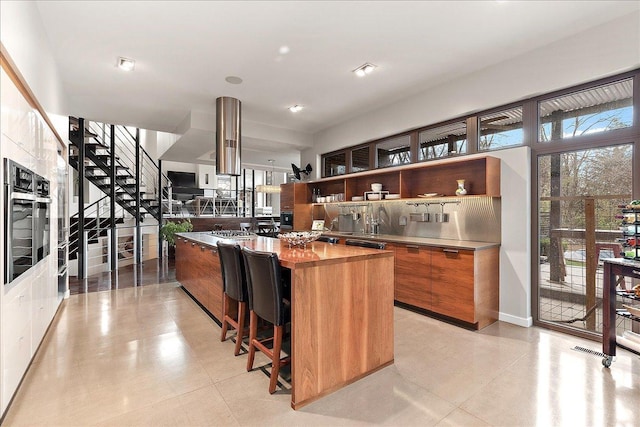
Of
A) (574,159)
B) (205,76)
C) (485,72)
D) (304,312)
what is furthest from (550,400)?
(205,76)

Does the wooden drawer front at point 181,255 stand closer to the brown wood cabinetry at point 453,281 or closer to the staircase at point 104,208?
the staircase at point 104,208

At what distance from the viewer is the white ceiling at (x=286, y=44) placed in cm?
264

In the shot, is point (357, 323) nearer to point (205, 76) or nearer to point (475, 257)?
point (475, 257)

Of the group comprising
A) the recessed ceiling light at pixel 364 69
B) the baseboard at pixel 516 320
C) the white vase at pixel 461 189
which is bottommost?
the baseboard at pixel 516 320

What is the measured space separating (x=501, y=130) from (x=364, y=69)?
1798mm

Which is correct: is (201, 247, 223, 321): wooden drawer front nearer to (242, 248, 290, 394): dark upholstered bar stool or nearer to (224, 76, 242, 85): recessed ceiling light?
(242, 248, 290, 394): dark upholstered bar stool

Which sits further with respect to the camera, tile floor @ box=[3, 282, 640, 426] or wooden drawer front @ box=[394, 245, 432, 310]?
wooden drawer front @ box=[394, 245, 432, 310]

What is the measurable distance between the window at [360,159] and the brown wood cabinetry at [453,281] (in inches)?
86.0

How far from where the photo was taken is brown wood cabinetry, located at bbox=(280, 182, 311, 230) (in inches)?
252

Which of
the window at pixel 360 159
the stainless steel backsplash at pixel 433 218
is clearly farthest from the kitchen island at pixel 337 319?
the window at pixel 360 159

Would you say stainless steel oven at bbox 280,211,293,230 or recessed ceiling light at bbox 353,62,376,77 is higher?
recessed ceiling light at bbox 353,62,376,77

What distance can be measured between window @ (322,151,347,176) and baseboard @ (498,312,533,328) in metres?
3.59

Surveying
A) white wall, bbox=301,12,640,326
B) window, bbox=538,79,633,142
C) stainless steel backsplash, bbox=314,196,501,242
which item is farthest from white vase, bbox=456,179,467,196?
window, bbox=538,79,633,142

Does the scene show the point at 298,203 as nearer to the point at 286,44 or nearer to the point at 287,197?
the point at 287,197
